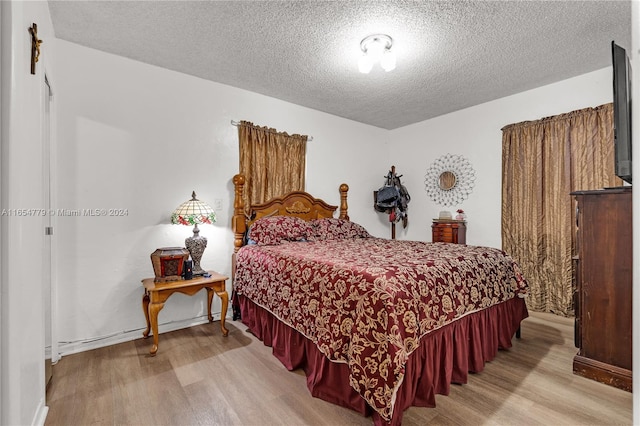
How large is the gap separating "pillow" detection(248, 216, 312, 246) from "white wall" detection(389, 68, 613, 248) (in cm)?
217

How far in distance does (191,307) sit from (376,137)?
3.67m

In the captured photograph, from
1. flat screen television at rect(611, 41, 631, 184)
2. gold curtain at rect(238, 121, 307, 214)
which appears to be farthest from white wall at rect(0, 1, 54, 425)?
flat screen television at rect(611, 41, 631, 184)

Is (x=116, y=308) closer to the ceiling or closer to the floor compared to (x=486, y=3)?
closer to the floor

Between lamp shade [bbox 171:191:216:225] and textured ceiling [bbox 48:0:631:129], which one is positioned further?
lamp shade [bbox 171:191:216:225]

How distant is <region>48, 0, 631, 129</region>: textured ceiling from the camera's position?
82.3 inches

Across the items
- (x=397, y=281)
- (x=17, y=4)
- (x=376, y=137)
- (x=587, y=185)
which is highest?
(x=376, y=137)

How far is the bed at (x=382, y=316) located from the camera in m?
1.50

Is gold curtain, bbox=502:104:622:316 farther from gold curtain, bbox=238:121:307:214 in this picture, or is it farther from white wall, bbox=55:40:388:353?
white wall, bbox=55:40:388:353

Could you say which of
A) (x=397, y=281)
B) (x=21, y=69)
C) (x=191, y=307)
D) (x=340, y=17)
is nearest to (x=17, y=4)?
(x=21, y=69)

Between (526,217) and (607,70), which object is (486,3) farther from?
(526,217)

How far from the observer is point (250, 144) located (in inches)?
136

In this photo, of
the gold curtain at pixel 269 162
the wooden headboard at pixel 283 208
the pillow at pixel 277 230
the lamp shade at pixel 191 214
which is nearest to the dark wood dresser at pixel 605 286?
the pillow at pixel 277 230

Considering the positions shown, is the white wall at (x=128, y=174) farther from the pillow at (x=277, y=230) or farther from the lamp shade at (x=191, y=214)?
the pillow at (x=277, y=230)

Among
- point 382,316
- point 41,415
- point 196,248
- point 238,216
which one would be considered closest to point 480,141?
point 238,216
